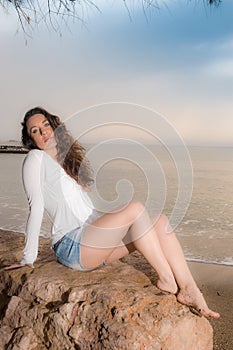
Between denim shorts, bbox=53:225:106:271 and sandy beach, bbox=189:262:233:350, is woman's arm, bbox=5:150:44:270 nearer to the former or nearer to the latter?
denim shorts, bbox=53:225:106:271

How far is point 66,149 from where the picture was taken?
2.90m

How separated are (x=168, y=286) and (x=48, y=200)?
3.06ft

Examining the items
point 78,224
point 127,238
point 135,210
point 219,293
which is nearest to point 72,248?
point 78,224

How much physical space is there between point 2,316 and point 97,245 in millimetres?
725

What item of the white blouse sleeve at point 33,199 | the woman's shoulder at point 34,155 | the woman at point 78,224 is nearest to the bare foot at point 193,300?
the woman at point 78,224

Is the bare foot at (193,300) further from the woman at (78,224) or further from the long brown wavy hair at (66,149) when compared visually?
the long brown wavy hair at (66,149)

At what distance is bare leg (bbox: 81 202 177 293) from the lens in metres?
2.35

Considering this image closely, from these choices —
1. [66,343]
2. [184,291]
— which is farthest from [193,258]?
[66,343]

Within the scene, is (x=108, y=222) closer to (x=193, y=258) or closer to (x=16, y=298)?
(x=16, y=298)

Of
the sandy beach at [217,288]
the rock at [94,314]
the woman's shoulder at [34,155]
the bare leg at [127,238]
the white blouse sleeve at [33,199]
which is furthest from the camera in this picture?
the sandy beach at [217,288]

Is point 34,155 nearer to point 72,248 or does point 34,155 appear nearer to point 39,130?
point 39,130

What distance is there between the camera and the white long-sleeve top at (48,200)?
251 cm

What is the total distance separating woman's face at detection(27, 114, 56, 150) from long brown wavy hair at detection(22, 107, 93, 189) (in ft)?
0.09

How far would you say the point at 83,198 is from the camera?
2.71m
